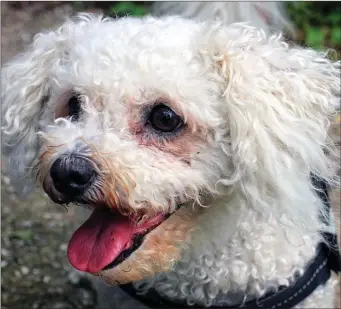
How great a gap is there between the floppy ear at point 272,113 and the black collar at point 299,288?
12.0 inches

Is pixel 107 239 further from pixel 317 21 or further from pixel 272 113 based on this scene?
pixel 317 21

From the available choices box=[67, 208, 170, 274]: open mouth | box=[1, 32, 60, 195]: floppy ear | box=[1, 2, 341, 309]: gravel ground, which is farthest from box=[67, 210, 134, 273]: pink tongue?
box=[1, 2, 341, 309]: gravel ground

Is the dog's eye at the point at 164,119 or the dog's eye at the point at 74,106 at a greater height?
the dog's eye at the point at 164,119

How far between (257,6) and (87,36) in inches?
42.8

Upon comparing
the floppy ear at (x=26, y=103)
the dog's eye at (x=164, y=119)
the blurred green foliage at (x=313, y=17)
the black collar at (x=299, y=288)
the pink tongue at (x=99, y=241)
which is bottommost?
the blurred green foliage at (x=313, y=17)

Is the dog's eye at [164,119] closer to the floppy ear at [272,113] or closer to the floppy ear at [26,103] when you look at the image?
the floppy ear at [272,113]

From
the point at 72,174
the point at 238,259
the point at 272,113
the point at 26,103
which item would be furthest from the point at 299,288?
the point at 26,103

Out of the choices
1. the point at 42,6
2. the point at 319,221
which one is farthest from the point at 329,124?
the point at 42,6

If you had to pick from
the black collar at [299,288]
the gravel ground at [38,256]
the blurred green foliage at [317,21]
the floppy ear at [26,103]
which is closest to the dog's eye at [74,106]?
the floppy ear at [26,103]

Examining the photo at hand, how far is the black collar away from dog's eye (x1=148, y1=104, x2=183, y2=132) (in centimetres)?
53

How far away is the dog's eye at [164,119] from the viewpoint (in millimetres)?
1962

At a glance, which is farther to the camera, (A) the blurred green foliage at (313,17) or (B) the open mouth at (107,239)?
(A) the blurred green foliage at (313,17)

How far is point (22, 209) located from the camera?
3.55 meters

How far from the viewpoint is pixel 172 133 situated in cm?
197
